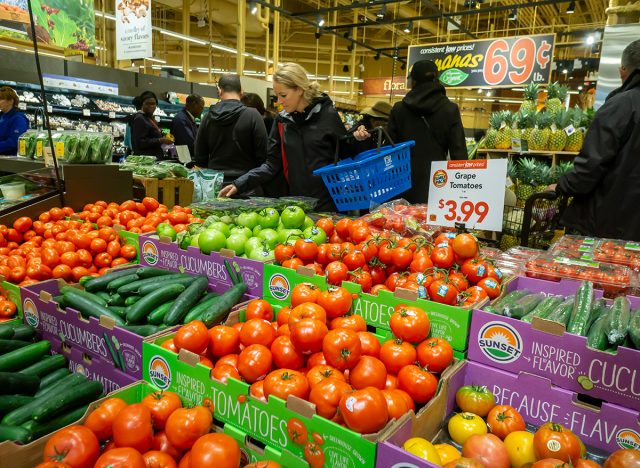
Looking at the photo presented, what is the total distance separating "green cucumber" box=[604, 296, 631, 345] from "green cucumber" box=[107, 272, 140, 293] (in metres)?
2.07

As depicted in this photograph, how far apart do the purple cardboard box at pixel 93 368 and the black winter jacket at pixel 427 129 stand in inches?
108

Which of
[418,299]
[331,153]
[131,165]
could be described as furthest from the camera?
[131,165]

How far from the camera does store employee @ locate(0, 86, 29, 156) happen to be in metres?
5.81

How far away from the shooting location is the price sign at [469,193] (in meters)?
2.41

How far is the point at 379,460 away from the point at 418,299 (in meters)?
0.71

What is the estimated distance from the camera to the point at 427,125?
3863 mm

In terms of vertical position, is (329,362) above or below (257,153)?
below

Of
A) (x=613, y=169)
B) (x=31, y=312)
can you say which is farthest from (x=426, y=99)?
(x=31, y=312)

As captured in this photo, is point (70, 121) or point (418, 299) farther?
point (70, 121)

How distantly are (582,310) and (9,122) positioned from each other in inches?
261

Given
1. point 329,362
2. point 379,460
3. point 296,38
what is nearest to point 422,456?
point 379,460

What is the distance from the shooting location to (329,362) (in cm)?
149

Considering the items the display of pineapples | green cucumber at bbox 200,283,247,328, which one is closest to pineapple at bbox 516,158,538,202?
the display of pineapples

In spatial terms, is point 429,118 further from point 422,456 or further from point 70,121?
point 70,121
